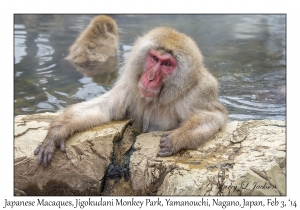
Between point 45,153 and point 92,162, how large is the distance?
55 cm

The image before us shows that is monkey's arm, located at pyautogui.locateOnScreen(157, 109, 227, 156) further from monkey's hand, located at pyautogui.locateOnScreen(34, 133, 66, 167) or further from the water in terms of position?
the water

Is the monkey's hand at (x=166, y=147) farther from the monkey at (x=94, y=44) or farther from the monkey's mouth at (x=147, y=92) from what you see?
the monkey at (x=94, y=44)

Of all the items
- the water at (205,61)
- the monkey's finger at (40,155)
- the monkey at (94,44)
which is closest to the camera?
the monkey's finger at (40,155)

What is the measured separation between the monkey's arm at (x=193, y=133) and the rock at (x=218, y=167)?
0.08 meters

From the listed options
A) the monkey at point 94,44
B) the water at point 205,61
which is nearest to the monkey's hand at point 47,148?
the water at point 205,61

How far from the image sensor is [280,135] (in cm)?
552

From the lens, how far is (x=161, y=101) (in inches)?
215

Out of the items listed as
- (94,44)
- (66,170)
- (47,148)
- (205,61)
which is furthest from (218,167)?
(94,44)

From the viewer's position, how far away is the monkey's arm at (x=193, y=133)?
510 centimetres

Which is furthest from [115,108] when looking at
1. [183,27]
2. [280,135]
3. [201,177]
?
[183,27]

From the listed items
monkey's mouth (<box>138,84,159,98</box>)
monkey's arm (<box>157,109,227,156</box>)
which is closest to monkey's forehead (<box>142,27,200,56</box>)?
monkey's mouth (<box>138,84,159,98</box>)

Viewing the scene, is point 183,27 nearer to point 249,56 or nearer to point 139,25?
point 139,25

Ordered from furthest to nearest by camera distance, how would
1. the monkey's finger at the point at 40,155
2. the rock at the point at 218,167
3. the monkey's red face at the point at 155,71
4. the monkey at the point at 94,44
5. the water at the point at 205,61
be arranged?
the monkey at the point at 94,44, the water at the point at 205,61, the monkey's red face at the point at 155,71, the monkey's finger at the point at 40,155, the rock at the point at 218,167

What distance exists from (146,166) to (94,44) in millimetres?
7296
